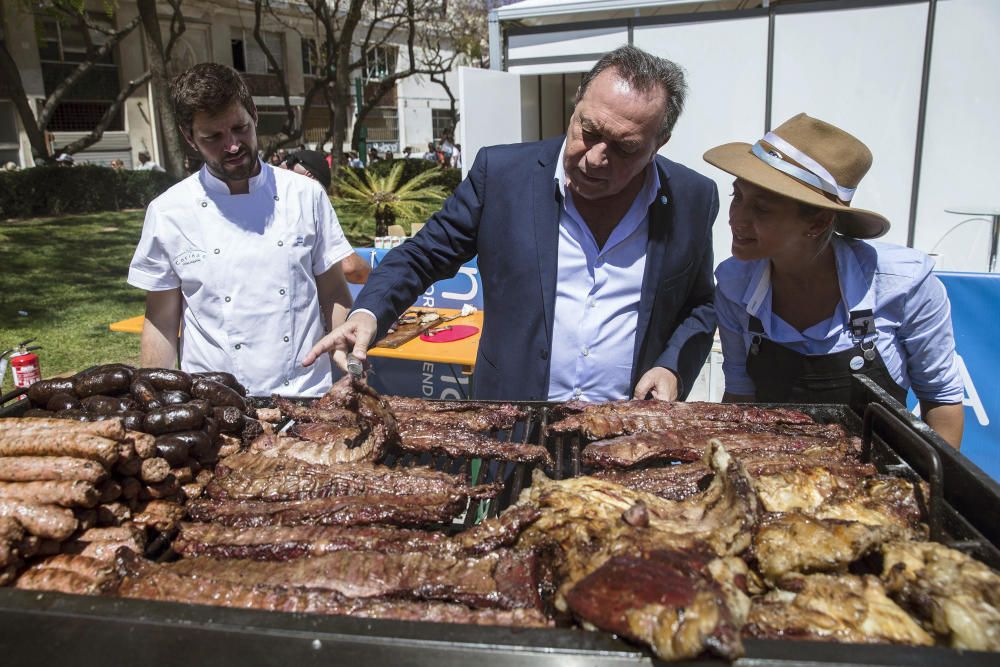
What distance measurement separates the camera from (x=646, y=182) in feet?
11.1

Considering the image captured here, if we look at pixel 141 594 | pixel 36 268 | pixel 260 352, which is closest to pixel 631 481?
pixel 141 594

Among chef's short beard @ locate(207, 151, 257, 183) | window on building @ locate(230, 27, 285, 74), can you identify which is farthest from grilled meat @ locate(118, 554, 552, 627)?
window on building @ locate(230, 27, 285, 74)

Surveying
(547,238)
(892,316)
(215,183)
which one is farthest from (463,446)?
(215,183)

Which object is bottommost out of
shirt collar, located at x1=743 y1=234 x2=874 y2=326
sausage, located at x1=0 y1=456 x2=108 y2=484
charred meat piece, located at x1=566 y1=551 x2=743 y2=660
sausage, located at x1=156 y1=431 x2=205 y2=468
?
charred meat piece, located at x1=566 y1=551 x2=743 y2=660

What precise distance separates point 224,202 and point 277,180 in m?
0.32

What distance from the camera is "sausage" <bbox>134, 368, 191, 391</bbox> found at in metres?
2.68

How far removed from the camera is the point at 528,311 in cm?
329

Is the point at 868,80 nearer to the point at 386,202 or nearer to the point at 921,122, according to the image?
the point at 921,122

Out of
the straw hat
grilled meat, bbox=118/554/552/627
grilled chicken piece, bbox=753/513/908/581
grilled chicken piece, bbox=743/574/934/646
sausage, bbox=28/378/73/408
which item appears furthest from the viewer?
the straw hat

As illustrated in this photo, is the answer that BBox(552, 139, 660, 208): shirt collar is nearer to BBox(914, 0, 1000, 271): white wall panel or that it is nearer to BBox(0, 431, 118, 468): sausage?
BBox(0, 431, 118, 468): sausage

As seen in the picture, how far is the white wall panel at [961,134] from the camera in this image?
7.85 metres

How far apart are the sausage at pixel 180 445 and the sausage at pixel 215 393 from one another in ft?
1.02

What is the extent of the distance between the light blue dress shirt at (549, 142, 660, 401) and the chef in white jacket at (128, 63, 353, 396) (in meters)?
1.48

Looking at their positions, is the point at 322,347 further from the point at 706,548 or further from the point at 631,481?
the point at 706,548
